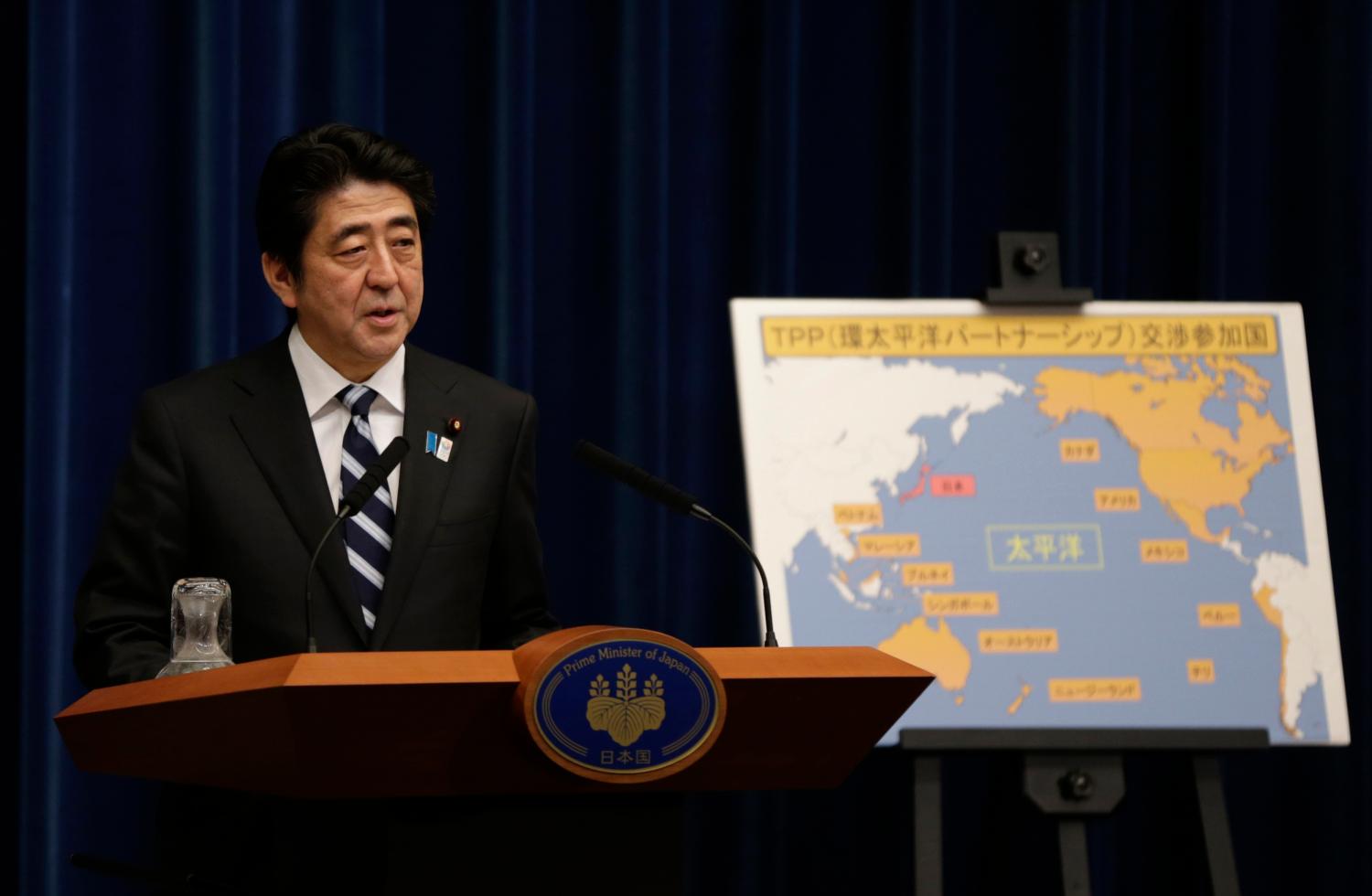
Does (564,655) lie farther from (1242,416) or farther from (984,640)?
(1242,416)

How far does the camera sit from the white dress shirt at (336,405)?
2.01 metres

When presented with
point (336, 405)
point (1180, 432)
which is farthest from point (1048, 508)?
point (336, 405)

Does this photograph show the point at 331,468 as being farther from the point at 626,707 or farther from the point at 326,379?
the point at 626,707

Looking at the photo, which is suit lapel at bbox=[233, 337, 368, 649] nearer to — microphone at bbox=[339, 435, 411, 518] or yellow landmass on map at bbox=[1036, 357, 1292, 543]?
microphone at bbox=[339, 435, 411, 518]

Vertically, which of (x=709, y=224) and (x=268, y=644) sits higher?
(x=709, y=224)

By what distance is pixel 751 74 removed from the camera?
3113 mm

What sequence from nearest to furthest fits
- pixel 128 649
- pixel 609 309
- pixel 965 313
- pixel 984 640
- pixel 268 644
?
pixel 128 649, pixel 268 644, pixel 984 640, pixel 965 313, pixel 609 309

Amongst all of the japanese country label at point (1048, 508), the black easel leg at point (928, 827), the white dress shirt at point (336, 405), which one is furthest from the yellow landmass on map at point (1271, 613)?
the white dress shirt at point (336, 405)

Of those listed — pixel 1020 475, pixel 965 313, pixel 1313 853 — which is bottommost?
pixel 1313 853

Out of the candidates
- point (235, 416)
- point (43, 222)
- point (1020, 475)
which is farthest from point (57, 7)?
point (1020, 475)

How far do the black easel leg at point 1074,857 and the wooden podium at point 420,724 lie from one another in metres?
1.23

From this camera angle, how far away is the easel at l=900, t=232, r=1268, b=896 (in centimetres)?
235

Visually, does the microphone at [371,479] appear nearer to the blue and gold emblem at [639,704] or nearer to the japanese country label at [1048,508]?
the blue and gold emblem at [639,704]

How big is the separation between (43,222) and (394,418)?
1017 millimetres
